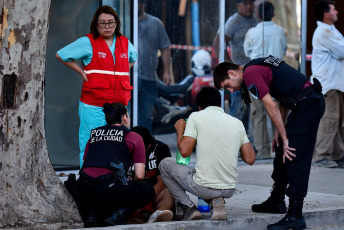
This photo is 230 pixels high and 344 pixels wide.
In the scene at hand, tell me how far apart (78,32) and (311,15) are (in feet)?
15.5

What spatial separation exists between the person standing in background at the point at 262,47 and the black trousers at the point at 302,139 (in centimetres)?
423

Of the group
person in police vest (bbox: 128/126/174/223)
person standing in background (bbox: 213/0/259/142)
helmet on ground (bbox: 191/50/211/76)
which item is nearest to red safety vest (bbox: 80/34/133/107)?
person in police vest (bbox: 128/126/174/223)

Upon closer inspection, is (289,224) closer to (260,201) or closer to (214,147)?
(214,147)

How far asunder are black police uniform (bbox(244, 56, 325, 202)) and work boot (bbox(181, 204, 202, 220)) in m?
0.74

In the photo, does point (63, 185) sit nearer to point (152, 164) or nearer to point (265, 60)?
Result: point (152, 164)

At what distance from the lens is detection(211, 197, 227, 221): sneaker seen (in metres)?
5.88

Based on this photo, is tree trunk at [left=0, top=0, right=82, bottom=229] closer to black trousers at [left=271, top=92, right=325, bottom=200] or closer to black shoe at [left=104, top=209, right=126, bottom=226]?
black shoe at [left=104, top=209, right=126, bottom=226]

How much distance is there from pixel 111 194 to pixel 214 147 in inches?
34.4

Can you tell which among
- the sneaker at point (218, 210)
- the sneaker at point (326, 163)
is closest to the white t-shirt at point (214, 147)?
the sneaker at point (218, 210)

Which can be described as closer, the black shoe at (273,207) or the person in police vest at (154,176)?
the person in police vest at (154,176)

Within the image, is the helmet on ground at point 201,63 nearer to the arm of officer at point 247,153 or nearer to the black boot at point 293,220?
the arm of officer at point 247,153

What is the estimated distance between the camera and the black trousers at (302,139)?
5984 mm

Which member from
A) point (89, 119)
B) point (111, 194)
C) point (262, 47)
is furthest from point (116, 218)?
point (262, 47)

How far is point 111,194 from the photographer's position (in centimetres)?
568
